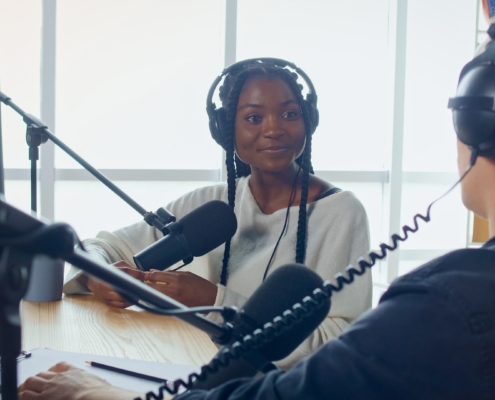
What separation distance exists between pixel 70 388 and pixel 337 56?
10.0 feet

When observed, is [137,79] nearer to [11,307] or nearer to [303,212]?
[303,212]

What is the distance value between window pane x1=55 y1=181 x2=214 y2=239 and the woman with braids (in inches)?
58.9

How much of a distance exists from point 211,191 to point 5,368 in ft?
4.80

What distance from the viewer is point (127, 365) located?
1.01 meters

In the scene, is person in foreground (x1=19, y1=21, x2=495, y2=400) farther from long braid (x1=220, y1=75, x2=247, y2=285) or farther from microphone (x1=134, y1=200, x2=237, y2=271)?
long braid (x1=220, y1=75, x2=247, y2=285)

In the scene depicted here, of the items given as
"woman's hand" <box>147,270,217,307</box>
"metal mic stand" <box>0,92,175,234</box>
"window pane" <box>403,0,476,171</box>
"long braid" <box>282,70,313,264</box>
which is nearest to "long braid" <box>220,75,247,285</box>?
"long braid" <box>282,70,313,264</box>

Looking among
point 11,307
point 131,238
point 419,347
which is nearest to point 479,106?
point 419,347

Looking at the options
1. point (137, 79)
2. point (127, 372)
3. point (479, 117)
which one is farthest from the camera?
point (137, 79)

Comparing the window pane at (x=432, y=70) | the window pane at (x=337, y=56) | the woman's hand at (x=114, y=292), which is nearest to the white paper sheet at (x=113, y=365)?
the woman's hand at (x=114, y=292)

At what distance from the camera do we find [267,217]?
5.63 feet

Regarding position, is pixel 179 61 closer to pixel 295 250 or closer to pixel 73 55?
pixel 73 55

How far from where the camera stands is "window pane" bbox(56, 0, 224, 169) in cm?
316

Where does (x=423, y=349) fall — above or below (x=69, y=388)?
above

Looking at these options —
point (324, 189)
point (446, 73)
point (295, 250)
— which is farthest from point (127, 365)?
point (446, 73)
